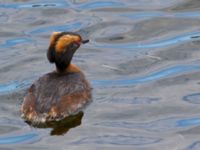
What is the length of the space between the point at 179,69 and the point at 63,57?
2299 mm

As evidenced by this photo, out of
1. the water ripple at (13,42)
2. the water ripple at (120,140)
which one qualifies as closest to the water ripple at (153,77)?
the water ripple at (120,140)

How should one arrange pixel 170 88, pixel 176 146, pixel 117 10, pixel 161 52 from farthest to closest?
pixel 117 10 < pixel 161 52 < pixel 170 88 < pixel 176 146

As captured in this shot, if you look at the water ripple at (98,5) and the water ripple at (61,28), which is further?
the water ripple at (98,5)

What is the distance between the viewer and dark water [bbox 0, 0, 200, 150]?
13.1 meters

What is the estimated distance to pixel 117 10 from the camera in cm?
1911

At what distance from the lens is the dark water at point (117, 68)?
1313 centimetres

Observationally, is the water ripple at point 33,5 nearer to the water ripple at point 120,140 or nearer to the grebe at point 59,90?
the grebe at point 59,90

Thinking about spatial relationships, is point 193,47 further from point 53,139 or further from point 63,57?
point 53,139

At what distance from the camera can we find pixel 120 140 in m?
12.9

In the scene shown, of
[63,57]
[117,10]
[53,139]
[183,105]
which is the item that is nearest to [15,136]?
[53,139]

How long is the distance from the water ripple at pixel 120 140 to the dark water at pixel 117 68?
1cm

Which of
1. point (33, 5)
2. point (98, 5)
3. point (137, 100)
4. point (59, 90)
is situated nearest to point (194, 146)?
point (137, 100)

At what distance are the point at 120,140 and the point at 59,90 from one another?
1.46 m

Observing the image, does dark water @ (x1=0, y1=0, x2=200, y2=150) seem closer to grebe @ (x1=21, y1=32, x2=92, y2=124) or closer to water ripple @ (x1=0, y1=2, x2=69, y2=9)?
water ripple @ (x1=0, y1=2, x2=69, y2=9)
